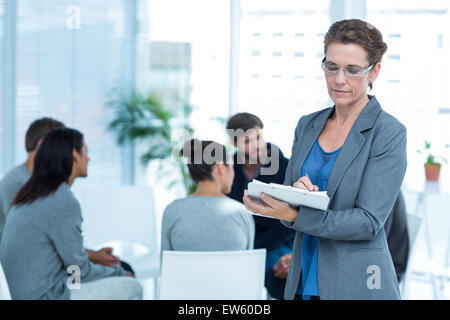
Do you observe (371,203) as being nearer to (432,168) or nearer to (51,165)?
(51,165)

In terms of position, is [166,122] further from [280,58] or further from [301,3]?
[301,3]

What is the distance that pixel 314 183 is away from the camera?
5.31ft

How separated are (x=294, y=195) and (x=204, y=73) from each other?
435 centimetres

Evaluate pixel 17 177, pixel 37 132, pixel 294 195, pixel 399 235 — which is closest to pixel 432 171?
pixel 399 235

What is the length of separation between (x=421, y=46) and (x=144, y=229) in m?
2.82

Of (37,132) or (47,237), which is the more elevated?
(37,132)

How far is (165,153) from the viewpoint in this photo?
17.9 feet

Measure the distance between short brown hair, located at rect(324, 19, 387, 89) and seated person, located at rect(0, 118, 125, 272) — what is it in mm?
1912

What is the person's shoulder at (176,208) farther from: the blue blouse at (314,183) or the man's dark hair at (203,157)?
the blue blouse at (314,183)

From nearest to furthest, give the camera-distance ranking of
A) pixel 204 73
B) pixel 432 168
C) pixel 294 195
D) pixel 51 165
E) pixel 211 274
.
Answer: pixel 294 195, pixel 211 274, pixel 51 165, pixel 432 168, pixel 204 73

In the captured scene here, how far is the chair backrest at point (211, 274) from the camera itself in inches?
87.4

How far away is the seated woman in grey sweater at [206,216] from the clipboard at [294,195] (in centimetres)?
104

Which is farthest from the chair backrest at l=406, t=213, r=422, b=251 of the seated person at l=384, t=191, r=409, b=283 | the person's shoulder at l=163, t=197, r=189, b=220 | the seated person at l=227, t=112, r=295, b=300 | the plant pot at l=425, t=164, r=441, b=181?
the person's shoulder at l=163, t=197, r=189, b=220
